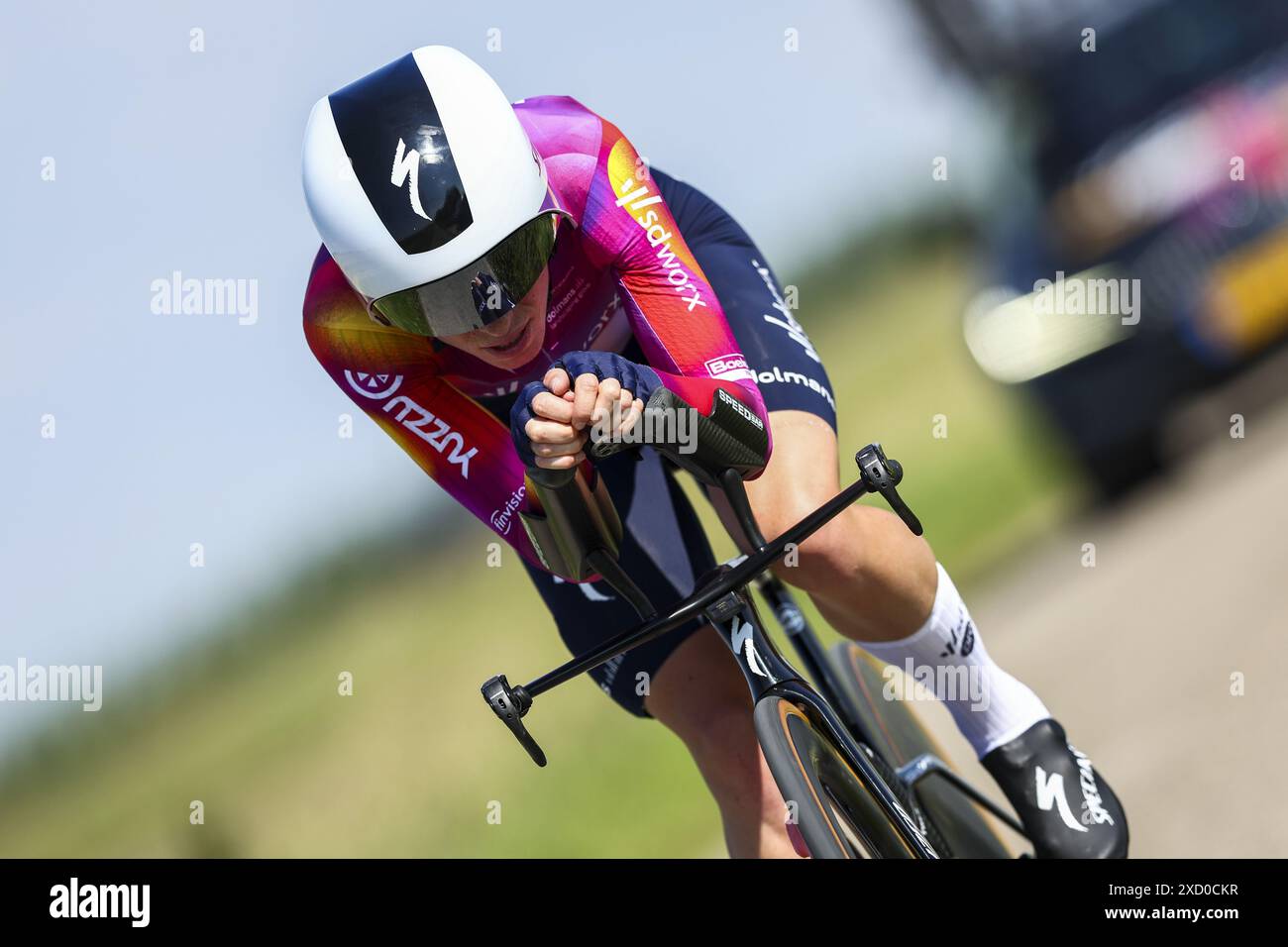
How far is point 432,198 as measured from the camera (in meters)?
2.68

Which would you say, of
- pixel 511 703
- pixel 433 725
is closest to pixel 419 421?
pixel 511 703

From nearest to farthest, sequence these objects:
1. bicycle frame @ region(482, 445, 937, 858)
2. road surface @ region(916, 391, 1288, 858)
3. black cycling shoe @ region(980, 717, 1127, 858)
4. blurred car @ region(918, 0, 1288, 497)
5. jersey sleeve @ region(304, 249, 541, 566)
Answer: bicycle frame @ region(482, 445, 937, 858)
jersey sleeve @ region(304, 249, 541, 566)
black cycling shoe @ region(980, 717, 1127, 858)
road surface @ region(916, 391, 1288, 858)
blurred car @ region(918, 0, 1288, 497)

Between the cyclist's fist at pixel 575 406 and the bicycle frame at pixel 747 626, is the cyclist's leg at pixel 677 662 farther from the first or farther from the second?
the cyclist's fist at pixel 575 406

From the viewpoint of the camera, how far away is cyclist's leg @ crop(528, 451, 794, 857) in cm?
324

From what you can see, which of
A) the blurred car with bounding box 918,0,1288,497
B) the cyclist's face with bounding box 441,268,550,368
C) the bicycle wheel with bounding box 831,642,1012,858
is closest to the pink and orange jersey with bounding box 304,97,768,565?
the cyclist's face with bounding box 441,268,550,368

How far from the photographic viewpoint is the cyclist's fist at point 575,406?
240cm

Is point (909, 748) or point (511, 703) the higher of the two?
point (511, 703)

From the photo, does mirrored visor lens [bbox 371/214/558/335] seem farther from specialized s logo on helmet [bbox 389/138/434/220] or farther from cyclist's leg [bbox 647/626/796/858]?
cyclist's leg [bbox 647/626/796/858]

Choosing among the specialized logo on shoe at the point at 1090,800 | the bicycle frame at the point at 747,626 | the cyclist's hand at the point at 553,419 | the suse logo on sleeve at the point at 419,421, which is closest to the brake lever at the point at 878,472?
the bicycle frame at the point at 747,626

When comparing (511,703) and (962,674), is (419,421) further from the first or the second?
(962,674)

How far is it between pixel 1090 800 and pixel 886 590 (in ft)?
2.20

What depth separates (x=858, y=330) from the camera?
101ft

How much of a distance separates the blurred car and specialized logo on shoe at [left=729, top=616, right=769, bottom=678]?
205 inches

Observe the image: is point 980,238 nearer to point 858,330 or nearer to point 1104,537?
point 1104,537
